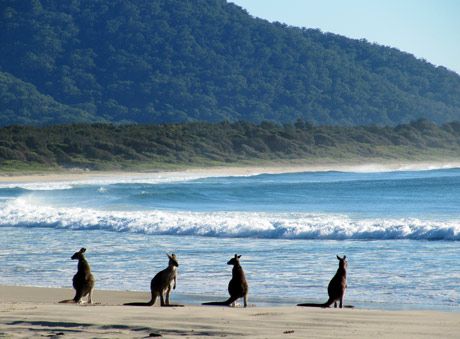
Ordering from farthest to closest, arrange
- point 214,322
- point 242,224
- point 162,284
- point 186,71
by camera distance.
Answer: point 186,71
point 242,224
point 162,284
point 214,322

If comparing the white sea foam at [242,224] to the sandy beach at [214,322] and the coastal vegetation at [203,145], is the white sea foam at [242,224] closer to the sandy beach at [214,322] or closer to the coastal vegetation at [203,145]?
the sandy beach at [214,322]

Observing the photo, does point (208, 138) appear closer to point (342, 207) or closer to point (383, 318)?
point (342, 207)

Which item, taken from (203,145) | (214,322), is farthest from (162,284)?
(203,145)

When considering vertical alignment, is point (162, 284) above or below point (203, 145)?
below

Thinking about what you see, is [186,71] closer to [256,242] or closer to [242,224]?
[242,224]

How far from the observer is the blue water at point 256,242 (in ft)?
44.0

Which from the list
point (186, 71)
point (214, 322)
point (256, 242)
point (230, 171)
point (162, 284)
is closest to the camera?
point (214, 322)

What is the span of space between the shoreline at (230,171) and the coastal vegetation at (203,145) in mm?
1216

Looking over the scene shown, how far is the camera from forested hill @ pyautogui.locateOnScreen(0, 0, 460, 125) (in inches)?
4259

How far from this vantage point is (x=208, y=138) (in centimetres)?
7050

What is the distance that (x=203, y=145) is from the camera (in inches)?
2680

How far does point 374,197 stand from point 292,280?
21.0 m

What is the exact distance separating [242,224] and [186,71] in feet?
312

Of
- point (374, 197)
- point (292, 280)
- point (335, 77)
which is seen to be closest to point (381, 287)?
point (292, 280)
